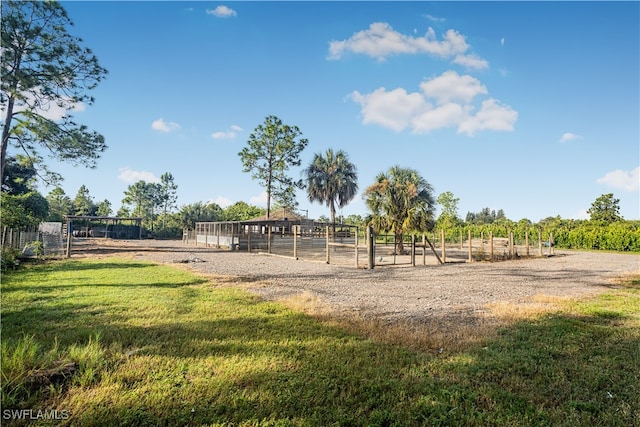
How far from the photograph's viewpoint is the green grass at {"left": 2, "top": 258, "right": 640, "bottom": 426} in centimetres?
255

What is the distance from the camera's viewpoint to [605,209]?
44000 mm

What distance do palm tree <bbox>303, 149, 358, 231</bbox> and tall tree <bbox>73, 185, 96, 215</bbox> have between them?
53.0m

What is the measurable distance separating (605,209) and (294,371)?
188ft

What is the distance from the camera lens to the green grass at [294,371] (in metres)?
2.55

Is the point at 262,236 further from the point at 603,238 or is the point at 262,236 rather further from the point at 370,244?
the point at 603,238

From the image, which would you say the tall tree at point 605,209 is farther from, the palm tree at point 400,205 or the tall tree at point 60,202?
the tall tree at point 60,202

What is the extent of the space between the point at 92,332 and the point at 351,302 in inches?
180

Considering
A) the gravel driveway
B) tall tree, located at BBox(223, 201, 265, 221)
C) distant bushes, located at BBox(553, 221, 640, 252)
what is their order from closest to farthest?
the gravel driveway
distant bushes, located at BBox(553, 221, 640, 252)
tall tree, located at BBox(223, 201, 265, 221)

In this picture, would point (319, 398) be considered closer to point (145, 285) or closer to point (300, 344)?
point (300, 344)

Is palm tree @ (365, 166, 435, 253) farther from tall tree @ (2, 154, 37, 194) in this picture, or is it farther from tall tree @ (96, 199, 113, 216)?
tall tree @ (96, 199, 113, 216)

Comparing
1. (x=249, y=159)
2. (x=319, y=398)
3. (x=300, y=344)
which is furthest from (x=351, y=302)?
(x=249, y=159)

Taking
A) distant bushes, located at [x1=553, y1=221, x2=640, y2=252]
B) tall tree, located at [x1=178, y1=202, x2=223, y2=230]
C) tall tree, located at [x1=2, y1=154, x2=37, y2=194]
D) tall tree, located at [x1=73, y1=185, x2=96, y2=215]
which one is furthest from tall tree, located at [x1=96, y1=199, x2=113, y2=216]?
distant bushes, located at [x1=553, y1=221, x2=640, y2=252]

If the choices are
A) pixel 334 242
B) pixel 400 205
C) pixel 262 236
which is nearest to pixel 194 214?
pixel 262 236

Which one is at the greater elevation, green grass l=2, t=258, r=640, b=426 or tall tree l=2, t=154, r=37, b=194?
tall tree l=2, t=154, r=37, b=194
